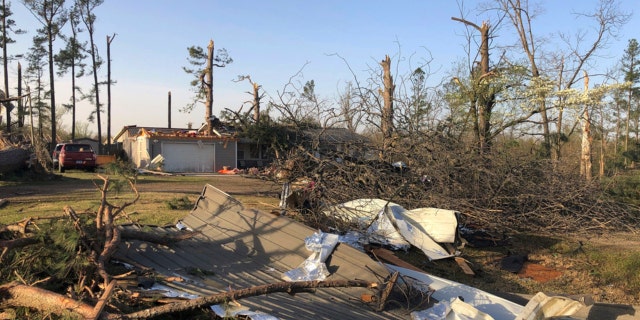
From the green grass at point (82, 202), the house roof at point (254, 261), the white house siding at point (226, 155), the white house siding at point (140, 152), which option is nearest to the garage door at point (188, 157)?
the white house siding at point (226, 155)

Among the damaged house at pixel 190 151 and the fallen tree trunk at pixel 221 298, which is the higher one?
the damaged house at pixel 190 151

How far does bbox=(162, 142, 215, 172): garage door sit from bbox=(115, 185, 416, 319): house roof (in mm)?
23105

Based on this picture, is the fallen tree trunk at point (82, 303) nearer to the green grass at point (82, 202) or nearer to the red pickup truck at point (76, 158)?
the green grass at point (82, 202)

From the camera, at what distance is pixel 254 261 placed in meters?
5.29

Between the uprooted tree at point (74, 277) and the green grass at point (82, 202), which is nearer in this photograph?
the uprooted tree at point (74, 277)

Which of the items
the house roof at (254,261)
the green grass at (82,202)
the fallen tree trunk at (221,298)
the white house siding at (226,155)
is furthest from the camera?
the white house siding at (226,155)

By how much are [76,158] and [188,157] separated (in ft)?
26.4

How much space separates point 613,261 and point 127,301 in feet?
23.1

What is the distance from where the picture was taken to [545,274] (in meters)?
6.92

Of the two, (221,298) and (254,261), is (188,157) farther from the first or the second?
(221,298)

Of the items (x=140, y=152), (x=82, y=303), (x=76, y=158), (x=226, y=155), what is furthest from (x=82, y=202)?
(x=140, y=152)

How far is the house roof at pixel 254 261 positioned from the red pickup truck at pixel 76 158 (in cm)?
1758

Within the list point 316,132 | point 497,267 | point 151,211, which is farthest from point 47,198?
point 497,267

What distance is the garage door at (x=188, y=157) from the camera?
28.7 metres
